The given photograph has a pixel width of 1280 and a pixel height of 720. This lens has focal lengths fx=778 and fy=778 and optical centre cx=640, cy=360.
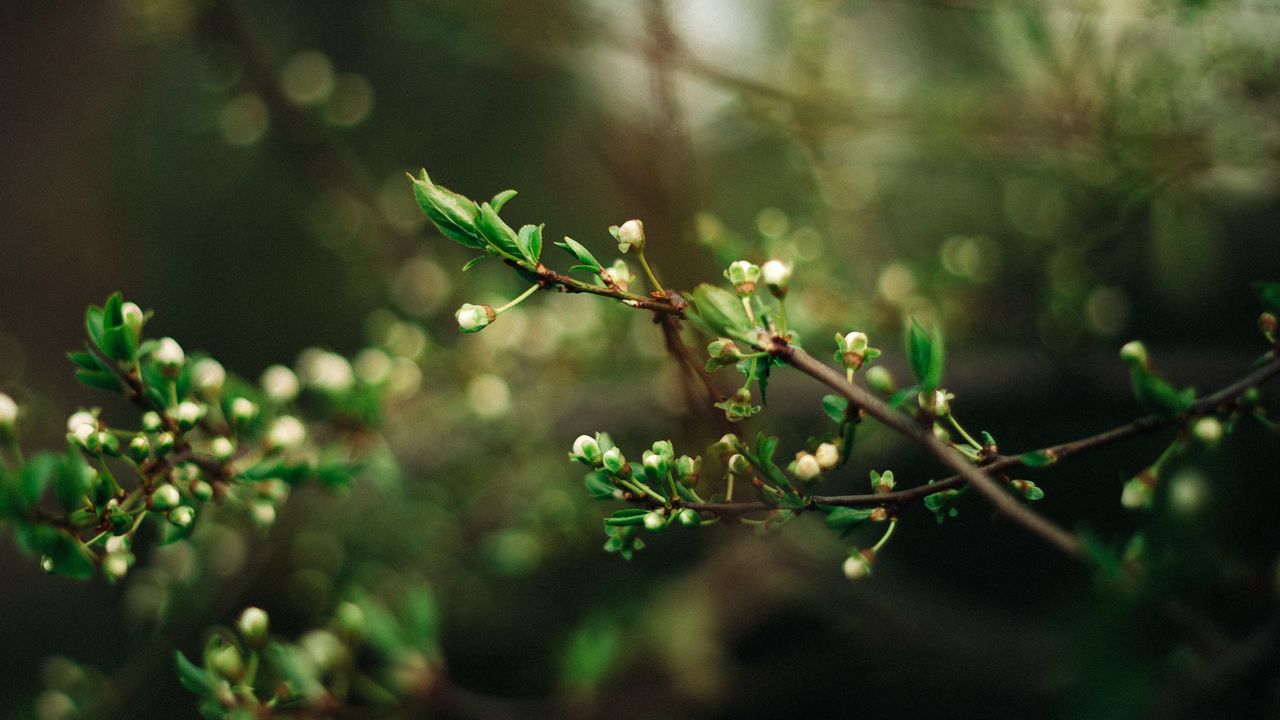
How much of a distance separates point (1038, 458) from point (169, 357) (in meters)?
0.63

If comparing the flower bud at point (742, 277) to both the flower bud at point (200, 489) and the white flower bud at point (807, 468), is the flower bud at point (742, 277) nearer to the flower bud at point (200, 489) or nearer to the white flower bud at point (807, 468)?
the white flower bud at point (807, 468)

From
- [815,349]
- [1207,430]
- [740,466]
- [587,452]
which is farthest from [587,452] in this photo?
[815,349]

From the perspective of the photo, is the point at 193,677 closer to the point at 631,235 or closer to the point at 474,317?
the point at 474,317

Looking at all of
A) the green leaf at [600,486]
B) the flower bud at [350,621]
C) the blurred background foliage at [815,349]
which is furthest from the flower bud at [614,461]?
the flower bud at [350,621]

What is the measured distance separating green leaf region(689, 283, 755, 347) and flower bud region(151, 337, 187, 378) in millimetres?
406

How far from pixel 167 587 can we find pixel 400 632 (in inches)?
12.9

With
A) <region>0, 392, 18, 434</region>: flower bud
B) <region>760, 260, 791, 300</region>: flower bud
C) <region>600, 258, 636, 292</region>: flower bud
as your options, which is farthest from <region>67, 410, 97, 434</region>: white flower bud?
<region>760, 260, 791, 300</region>: flower bud

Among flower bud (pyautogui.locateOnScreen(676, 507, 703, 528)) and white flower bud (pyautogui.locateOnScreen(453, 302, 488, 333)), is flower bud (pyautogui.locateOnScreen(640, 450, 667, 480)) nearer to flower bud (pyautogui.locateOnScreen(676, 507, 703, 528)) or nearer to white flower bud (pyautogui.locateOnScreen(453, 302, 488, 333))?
flower bud (pyautogui.locateOnScreen(676, 507, 703, 528))

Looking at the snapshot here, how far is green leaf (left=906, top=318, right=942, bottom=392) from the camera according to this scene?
0.53 m

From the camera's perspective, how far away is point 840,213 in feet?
4.90

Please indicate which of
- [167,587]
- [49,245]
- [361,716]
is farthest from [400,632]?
[49,245]

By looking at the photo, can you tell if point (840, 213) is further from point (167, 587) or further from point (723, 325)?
point (167, 587)

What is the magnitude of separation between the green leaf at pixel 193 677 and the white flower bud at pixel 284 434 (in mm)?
185

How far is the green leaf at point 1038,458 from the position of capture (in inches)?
19.7
